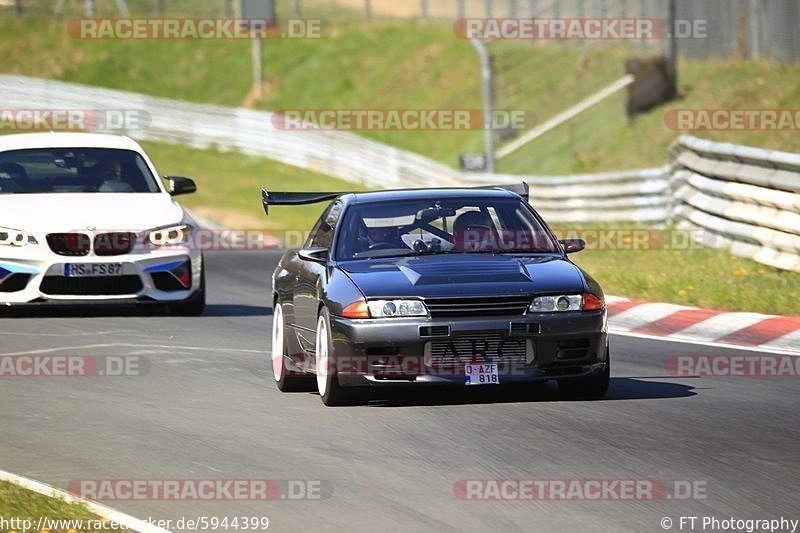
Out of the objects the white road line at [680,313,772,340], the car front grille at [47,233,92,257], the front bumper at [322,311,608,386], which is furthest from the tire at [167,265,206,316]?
the front bumper at [322,311,608,386]

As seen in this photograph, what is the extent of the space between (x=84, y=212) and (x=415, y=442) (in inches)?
295

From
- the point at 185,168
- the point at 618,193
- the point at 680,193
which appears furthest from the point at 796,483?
the point at 185,168

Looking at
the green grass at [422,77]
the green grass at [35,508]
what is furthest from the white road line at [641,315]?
the green grass at [422,77]

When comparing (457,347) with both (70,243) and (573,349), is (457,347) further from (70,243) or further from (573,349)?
(70,243)

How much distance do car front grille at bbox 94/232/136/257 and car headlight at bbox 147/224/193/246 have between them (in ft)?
0.63

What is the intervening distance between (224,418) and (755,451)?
131 inches

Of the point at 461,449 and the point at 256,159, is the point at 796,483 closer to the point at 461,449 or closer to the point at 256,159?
the point at 461,449

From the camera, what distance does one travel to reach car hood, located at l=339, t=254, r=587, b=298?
10.1 meters

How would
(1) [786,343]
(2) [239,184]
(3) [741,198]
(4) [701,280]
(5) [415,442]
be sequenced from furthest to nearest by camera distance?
(2) [239,184]
(3) [741,198]
(4) [701,280]
(1) [786,343]
(5) [415,442]

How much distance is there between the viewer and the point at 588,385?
1058 cm

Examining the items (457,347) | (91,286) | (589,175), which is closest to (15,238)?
(91,286)

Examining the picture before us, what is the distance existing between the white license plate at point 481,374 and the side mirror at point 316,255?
1.56 m

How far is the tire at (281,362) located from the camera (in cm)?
1152

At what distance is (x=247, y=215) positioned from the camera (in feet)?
111
